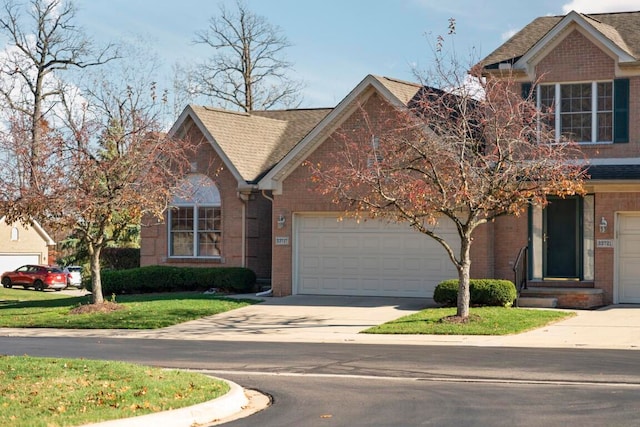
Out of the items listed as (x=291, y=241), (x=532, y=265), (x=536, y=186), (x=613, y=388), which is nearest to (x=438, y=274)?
(x=532, y=265)

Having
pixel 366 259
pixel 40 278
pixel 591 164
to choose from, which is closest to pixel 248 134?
pixel 366 259

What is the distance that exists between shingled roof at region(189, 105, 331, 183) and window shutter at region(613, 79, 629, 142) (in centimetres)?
1194

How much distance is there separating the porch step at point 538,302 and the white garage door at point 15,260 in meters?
49.8

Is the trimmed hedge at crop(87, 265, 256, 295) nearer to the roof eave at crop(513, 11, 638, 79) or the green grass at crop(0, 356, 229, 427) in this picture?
the roof eave at crop(513, 11, 638, 79)

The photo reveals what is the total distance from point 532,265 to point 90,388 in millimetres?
17270

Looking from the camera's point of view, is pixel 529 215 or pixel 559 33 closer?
pixel 559 33

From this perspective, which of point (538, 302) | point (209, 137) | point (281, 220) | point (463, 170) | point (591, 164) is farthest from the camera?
point (209, 137)

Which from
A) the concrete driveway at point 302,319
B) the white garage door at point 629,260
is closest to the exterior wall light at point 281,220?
the concrete driveway at point 302,319

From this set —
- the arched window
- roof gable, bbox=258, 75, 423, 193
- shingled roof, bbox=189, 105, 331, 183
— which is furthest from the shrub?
roof gable, bbox=258, 75, 423, 193

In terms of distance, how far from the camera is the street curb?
1085cm

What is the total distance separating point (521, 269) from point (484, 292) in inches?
86.2

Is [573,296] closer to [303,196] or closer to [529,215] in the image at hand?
[529,215]

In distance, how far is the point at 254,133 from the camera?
35406 millimetres

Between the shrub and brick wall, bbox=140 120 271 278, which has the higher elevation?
brick wall, bbox=140 120 271 278
